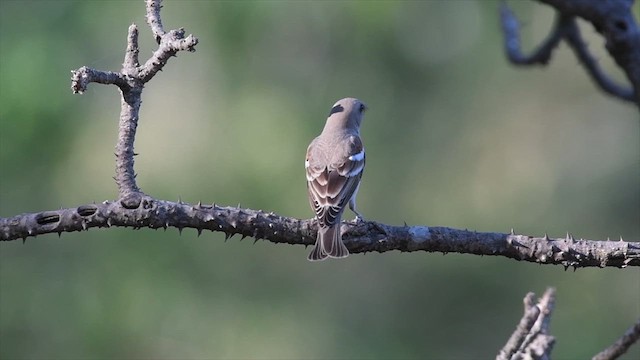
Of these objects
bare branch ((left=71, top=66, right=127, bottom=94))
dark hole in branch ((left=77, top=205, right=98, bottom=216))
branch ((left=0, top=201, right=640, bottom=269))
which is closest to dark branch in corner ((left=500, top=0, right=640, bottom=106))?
branch ((left=0, top=201, right=640, bottom=269))

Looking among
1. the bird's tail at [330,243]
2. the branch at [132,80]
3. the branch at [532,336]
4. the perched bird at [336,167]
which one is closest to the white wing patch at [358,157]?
the perched bird at [336,167]

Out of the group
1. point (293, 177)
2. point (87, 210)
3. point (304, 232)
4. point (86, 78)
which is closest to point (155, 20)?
point (86, 78)

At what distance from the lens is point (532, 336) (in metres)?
2.98

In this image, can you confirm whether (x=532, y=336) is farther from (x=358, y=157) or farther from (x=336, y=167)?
(x=358, y=157)

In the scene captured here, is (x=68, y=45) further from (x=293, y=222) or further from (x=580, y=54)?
(x=293, y=222)

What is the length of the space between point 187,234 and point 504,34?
4.59m

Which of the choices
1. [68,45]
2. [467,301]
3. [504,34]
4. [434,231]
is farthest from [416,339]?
[434,231]

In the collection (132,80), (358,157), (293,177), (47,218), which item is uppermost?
(293,177)

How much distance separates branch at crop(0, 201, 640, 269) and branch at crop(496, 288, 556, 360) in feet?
1.91

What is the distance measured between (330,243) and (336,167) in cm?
134

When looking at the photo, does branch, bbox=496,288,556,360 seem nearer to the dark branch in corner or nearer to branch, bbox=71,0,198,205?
branch, bbox=71,0,198,205

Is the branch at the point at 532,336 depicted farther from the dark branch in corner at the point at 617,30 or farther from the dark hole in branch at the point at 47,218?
the dark branch in corner at the point at 617,30

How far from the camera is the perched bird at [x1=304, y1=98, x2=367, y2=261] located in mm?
4895

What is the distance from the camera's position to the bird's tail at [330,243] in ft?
13.1
